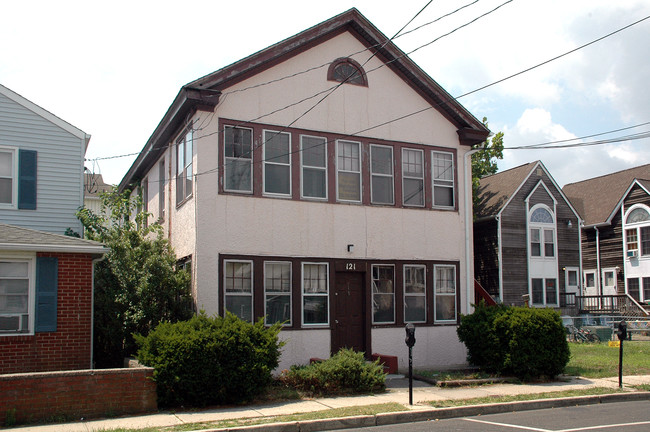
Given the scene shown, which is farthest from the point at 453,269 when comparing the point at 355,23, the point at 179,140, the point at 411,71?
the point at 179,140

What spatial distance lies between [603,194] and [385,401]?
98.1 ft

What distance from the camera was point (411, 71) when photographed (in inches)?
657

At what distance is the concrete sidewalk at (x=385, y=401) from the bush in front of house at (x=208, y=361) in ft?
1.18

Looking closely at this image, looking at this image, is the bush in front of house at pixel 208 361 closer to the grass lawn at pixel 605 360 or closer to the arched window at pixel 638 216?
the grass lawn at pixel 605 360

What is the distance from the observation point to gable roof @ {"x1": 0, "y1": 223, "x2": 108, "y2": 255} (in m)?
12.0

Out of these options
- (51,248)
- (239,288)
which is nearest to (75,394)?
(51,248)

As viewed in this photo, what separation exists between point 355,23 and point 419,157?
3.92 m

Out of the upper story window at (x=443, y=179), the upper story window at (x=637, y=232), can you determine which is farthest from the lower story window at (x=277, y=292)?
the upper story window at (x=637, y=232)

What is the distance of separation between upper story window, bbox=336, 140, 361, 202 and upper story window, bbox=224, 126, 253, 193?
7.68 feet

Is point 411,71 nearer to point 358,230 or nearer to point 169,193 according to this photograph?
point 358,230

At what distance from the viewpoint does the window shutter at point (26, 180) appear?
51.7 ft

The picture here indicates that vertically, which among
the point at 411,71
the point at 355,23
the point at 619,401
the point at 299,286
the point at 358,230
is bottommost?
the point at 619,401

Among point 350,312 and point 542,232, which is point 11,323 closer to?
point 350,312

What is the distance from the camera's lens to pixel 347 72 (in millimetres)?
16312
